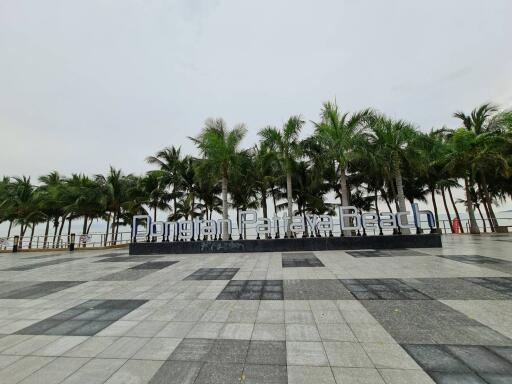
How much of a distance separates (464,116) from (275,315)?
27.7m

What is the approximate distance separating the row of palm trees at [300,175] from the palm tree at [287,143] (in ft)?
0.23

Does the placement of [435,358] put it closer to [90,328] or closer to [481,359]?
[481,359]

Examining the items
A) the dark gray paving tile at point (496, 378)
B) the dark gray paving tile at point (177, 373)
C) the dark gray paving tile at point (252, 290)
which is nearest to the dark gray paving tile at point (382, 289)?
the dark gray paving tile at point (252, 290)

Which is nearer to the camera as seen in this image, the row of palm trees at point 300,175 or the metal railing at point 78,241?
the row of palm trees at point 300,175

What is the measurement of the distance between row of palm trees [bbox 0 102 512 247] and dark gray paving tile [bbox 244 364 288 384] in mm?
13017

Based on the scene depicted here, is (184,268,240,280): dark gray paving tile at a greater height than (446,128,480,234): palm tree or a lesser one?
lesser

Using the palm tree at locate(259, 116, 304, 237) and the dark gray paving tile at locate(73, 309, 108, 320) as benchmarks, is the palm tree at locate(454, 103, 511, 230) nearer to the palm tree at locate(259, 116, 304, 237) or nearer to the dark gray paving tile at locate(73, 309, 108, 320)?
the palm tree at locate(259, 116, 304, 237)

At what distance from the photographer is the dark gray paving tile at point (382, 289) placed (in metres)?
5.55

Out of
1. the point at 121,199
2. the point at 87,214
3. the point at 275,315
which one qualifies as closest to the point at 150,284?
the point at 275,315

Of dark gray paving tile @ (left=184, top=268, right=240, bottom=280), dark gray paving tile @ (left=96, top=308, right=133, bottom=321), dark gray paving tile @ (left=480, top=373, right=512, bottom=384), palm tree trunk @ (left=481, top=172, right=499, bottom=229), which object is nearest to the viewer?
dark gray paving tile @ (left=480, top=373, right=512, bottom=384)

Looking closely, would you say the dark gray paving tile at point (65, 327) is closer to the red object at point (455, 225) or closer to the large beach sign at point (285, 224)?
the large beach sign at point (285, 224)

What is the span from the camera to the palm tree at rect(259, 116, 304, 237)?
55.3 ft

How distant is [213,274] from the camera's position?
880 cm

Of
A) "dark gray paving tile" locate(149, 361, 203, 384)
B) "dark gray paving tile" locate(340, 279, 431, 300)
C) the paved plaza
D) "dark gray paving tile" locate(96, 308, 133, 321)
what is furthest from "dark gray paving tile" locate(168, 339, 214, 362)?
"dark gray paving tile" locate(340, 279, 431, 300)
